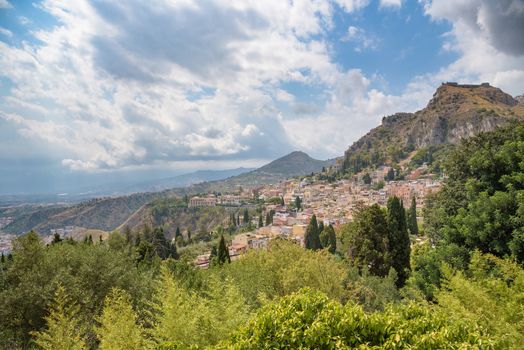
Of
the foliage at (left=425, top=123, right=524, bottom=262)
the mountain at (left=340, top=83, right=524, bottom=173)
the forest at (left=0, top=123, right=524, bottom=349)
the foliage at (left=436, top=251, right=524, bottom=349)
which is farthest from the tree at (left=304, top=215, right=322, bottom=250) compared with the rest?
the mountain at (left=340, top=83, right=524, bottom=173)

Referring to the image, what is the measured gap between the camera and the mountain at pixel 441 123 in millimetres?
134250

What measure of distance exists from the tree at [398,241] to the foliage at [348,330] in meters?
20.3

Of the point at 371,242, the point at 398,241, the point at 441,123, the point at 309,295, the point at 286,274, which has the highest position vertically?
the point at 441,123

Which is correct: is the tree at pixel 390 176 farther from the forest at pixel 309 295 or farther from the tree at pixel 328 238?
the forest at pixel 309 295

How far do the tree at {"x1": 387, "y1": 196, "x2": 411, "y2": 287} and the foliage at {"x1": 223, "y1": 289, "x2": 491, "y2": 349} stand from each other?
66.7ft

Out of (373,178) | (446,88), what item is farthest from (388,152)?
(446,88)

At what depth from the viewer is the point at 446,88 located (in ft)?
547

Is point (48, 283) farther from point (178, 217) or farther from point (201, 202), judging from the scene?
point (201, 202)

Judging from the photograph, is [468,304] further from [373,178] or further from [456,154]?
[373,178]

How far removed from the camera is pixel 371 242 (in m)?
23.6

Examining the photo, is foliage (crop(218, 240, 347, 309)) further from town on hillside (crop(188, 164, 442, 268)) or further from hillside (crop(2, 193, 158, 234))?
hillside (crop(2, 193, 158, 234))

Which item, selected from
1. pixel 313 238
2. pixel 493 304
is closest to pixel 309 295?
pixel 493 304

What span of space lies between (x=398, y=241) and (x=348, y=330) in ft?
72.1

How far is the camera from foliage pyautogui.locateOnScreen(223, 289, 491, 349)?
4254mm
